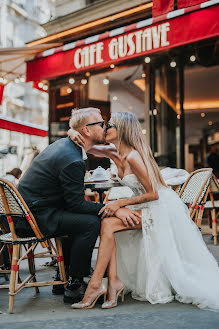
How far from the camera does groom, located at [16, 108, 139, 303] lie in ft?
10.6

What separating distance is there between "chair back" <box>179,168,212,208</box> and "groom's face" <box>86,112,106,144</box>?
1.29m

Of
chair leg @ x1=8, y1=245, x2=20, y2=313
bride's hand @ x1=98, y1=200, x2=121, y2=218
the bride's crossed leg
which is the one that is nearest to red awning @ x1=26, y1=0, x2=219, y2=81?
bride's hand @ x1=98, y1=200, x2=121, y2=218

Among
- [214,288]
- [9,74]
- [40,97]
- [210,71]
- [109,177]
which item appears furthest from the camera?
[40,97]

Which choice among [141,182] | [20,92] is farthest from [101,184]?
[20,92]

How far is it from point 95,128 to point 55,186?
669mm

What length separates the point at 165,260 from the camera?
3336 mm

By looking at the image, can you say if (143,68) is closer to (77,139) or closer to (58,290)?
(77,139)

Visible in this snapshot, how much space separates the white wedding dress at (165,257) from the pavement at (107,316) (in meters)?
0.13

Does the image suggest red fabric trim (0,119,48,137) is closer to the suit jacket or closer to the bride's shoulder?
the suit jacket

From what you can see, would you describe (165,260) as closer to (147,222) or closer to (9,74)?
(147,222)

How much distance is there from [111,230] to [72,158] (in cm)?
67

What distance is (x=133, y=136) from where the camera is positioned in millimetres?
3578

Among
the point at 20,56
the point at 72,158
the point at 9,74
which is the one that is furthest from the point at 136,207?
the point at 9,74

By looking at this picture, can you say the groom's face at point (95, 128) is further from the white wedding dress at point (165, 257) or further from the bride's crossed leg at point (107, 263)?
the bride's crossed leg at point (107, 263)
